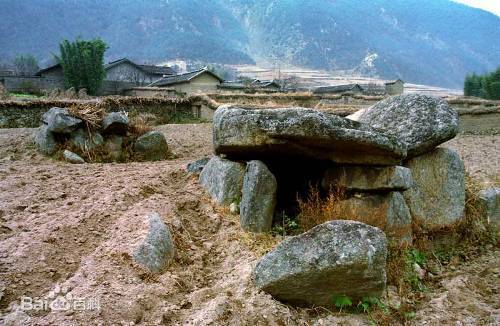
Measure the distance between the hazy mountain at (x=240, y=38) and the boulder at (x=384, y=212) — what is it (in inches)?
4932

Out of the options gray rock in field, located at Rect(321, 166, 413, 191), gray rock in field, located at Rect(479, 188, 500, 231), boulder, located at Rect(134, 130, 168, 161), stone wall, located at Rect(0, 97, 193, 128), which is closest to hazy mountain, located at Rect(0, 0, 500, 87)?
stone wall, located at Rect(0, 97, 193, 128)

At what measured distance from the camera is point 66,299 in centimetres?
448

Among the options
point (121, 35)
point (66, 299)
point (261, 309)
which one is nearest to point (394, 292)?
point (261, 309)

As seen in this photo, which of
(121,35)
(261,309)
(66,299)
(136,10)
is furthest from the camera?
(136,10)

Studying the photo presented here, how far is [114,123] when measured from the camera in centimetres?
1097

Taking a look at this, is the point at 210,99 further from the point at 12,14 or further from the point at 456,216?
the point at 12,14

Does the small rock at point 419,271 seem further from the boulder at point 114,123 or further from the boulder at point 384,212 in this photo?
the boulder at point 114,123

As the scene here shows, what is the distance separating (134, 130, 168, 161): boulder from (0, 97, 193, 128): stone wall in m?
7.03

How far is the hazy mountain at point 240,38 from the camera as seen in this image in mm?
137250

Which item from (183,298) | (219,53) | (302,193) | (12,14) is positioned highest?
(12,14)

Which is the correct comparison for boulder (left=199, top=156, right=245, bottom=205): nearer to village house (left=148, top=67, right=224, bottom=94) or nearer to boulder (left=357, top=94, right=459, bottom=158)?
boulder (left=357, top=94, right=459, bottom=158)

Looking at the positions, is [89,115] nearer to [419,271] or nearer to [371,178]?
[371,178]

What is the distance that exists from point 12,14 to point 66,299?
163 metres

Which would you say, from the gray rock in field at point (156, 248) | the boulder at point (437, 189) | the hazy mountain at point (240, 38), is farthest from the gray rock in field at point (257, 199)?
the hazy mountain at point (240, 38)
